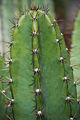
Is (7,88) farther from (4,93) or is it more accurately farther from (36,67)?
(36,67)

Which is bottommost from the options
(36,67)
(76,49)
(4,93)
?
(4,93)

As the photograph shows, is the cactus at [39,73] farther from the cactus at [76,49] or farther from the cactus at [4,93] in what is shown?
the cactus at [76,49]

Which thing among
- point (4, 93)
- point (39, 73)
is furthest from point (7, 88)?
point (39, 73)

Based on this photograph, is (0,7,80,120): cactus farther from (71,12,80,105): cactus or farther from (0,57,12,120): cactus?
(71,12,80,105): cactus

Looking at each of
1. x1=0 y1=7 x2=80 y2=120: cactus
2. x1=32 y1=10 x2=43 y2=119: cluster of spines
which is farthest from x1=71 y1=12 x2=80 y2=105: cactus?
x1=32 y1=10 x2=43 y2=119: cluster of spines

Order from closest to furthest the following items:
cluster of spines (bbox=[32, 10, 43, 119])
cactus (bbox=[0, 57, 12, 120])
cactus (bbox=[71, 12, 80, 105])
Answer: cluster of spines (bbox=[32, 10, 43, 119]) < cactus (bbox=[0, 57, 12, 120]) < cactus (bbox=[71, 12, 80, 105])

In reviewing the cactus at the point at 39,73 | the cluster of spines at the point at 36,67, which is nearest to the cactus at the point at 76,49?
the cactus at the point at 39,73

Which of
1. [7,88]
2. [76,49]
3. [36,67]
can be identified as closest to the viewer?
[36,67]

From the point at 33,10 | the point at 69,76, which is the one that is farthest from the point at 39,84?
the point at 33,10
